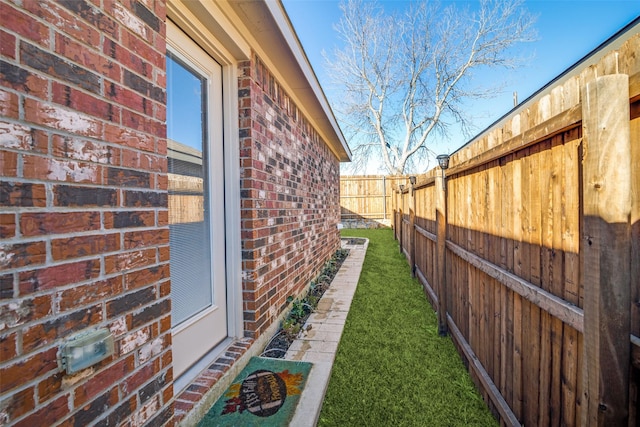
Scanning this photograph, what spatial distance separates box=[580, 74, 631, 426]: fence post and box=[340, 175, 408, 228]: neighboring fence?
1227 cm

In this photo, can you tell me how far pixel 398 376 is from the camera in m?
2.39

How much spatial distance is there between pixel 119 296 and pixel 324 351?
1.82 metres

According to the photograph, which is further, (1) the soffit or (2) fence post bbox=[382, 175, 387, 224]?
(2) fence post bbox=[382, 175, 387, 224]

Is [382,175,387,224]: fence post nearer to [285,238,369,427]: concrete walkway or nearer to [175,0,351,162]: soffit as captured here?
[285,238,369,427]: concrete walkway

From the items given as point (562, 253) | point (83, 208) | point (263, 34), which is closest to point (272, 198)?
point (263, 34)

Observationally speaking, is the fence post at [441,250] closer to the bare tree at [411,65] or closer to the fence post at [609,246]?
the fence post at [609,246]

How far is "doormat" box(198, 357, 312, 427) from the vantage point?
5.59ft

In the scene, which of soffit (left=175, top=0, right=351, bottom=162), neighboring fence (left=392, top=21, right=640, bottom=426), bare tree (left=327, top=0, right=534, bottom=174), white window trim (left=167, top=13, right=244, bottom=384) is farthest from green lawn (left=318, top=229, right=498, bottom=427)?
bare tree (left=327, top=0, right=534, bottom=174)

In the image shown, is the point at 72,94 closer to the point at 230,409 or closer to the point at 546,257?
the point at 230,409

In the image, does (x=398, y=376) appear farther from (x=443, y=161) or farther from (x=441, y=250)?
(x=443, y=161)

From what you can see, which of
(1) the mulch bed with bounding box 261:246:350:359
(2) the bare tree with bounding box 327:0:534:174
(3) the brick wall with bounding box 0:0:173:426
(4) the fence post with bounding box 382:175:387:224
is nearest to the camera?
(3) the brick wall with bounding box 0:0:173:426

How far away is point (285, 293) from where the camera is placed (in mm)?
3174

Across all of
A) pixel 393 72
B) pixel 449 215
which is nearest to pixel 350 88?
pixel 393 72

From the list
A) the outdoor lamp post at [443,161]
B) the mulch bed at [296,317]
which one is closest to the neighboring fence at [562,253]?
the outdoor lamp post at [443,161]
